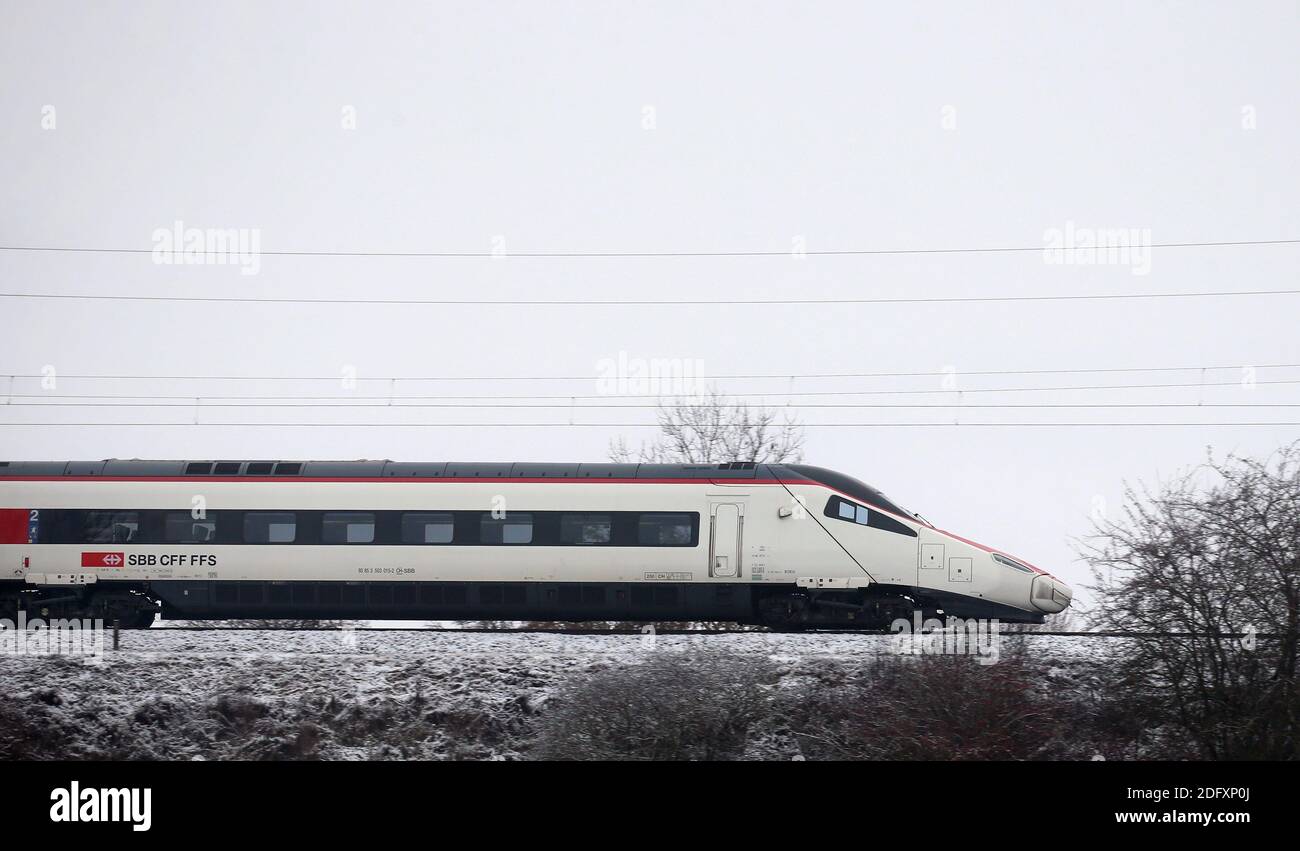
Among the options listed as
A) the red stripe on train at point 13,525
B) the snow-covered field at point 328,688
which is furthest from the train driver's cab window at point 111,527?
the snow-covered field at point 328,688

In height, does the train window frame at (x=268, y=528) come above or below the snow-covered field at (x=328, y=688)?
above

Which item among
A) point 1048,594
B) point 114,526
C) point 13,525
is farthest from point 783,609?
point 13,525

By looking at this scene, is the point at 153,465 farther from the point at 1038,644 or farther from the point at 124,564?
the point at 1038,644

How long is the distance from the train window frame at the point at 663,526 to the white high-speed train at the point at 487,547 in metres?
0.04

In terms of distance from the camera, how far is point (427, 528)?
83.5 feet

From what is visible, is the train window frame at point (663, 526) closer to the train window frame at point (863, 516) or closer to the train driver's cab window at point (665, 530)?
the train driver's cab window at point (665, 530)

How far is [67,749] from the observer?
22297 millimetres

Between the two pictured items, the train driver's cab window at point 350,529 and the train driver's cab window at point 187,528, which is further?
the train driver's cab window at point 187,528

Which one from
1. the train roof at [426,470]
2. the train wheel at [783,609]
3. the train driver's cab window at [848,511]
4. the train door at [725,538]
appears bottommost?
the train wheel at [783,609]

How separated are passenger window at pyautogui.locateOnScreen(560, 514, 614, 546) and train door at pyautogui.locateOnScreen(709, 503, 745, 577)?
1848 mm

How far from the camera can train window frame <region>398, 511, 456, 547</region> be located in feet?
83.3

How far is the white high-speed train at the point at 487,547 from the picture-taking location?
2484 centimetres
